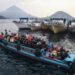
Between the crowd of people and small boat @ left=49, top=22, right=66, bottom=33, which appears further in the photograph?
small boat @ left=49, top=22, right=66, bottom=33

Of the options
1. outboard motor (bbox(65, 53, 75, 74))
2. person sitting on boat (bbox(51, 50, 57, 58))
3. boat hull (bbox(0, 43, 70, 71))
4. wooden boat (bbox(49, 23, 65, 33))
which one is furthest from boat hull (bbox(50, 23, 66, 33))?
outboard motor (bbox(65, 53, 75, 74))

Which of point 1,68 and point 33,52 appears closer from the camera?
point 1,68

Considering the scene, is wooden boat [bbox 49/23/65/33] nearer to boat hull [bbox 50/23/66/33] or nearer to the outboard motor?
boat hull [bbox 50/23/66/33]

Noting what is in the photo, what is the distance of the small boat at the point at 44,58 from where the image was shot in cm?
2959

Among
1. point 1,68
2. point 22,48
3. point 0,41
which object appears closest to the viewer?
point 1,68

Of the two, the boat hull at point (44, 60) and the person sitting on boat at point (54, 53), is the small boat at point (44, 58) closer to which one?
the boat hull at point (44, 60)

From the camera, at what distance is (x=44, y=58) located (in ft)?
110

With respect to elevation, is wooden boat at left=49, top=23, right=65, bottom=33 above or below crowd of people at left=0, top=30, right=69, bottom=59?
above

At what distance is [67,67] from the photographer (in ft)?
98.3

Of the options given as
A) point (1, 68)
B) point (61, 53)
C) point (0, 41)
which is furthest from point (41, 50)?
point (0, 41)

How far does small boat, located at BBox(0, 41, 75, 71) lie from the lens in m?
29.6

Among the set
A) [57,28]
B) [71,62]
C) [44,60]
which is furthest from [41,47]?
[57,28]

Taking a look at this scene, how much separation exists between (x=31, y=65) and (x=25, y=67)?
108 cm

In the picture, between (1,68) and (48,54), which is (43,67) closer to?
(48,54)
